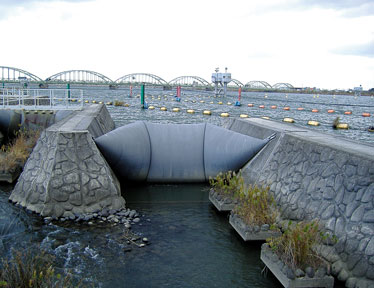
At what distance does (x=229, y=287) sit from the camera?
870 cm

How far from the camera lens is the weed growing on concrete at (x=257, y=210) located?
11062mm

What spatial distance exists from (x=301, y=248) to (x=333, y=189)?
94.2 inches

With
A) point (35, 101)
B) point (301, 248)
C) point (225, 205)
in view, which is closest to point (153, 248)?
point (225, 205)

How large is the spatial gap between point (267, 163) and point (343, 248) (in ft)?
19.8

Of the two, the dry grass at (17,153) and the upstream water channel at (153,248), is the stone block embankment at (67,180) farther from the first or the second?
the dry grass at (17,153)

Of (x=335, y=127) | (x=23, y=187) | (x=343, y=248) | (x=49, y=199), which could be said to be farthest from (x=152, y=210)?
(x=335, y=127)

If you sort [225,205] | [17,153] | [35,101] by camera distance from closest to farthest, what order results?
[225,205] → [17,153] → [35,101]

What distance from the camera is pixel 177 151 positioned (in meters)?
16.9

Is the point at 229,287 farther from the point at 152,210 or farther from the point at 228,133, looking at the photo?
the point at 228,133

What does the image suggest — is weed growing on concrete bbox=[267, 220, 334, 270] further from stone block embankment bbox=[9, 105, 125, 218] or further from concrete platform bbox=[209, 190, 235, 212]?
stone block embankment bbox=[9, 105, 125, 218]

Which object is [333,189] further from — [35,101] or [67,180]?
[35,101]

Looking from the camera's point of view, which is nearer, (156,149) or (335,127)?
(156,149)

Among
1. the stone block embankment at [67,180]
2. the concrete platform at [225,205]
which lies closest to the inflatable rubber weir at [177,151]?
the stone block embankment at [67,180]

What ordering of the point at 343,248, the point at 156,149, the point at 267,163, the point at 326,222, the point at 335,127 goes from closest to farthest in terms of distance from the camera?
the point at 343,248 < the point at 326,222 < the point at 267,163 < the point at 156,149 < the point at 335,127
